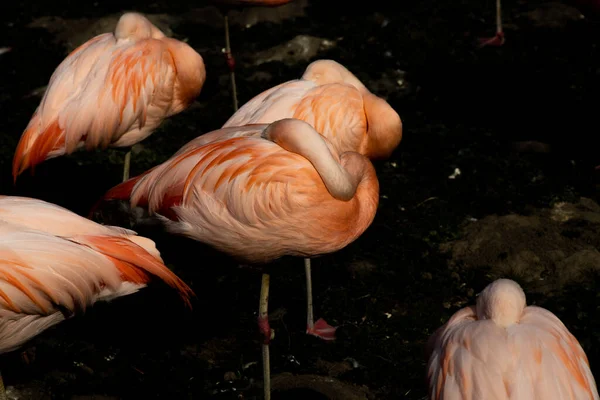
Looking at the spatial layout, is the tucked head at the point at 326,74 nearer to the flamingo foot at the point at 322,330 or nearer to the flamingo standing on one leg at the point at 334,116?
the flamingo standing on one leg at the point at 334,116

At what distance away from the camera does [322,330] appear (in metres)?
4.44

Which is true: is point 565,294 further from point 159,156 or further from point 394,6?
point 394,6

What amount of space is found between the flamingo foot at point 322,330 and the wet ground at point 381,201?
0.14 ft

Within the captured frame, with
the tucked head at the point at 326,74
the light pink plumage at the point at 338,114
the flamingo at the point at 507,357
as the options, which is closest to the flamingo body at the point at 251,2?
the tucked head at the point at 326,74

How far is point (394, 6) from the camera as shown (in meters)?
7.89

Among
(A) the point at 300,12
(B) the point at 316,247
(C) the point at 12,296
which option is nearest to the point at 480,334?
(B) the point at 316,247

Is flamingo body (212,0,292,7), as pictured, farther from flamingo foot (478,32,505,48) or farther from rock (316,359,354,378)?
rock (316,359,354,378)

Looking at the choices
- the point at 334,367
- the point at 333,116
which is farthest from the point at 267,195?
the point at 334,367

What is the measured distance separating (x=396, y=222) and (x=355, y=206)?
154cm

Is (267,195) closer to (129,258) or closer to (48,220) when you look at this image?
(129,258)

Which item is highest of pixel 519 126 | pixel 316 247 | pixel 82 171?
pixel 316 247

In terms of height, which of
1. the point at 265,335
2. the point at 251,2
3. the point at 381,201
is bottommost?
the point at 381,201

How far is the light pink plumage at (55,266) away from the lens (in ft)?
10.8

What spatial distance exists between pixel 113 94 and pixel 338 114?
51.1 inches
